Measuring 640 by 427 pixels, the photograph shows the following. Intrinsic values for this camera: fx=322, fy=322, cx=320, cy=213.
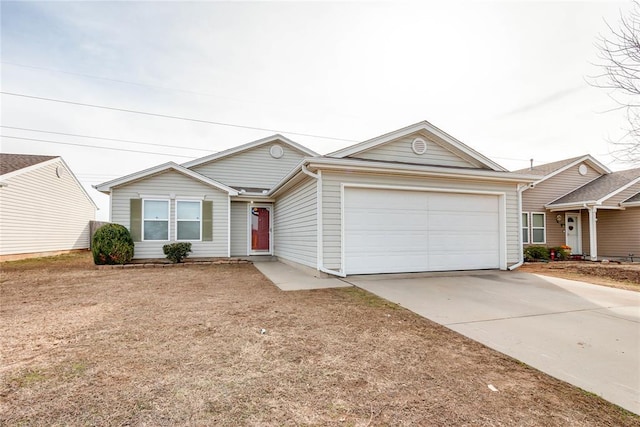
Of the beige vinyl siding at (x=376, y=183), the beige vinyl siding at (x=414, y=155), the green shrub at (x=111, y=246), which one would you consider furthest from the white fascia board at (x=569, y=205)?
the green shrub at (x=111, y=246)

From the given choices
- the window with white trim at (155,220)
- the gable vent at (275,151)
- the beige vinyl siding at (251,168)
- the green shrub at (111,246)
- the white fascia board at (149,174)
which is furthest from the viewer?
the gable vent at (275,151)

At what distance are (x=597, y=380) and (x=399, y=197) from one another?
19.7 ft

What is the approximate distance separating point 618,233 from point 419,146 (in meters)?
12.0

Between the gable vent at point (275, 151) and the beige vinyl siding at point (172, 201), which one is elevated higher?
Answer: the gable vent at point (275, 151)

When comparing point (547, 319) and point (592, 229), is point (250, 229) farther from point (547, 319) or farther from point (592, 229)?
point (592, 229)

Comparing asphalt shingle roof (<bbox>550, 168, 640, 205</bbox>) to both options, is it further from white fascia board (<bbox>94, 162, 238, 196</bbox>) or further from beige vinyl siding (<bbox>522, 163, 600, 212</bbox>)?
white fascia board (<bbox>94, 162, 238, 196</bbox>)

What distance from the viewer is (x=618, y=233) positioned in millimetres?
14484

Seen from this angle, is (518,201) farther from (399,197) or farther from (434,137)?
(399,197)

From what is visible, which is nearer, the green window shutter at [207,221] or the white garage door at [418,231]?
the white garage door at [418,231]

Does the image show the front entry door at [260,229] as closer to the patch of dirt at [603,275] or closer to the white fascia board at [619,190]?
the patch of dirt at [603,275]

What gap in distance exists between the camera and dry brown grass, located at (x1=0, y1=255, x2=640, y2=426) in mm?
2189

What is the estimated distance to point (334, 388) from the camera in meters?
2.56

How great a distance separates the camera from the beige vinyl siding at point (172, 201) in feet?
38.3

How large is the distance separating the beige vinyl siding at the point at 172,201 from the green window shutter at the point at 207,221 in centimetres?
12
